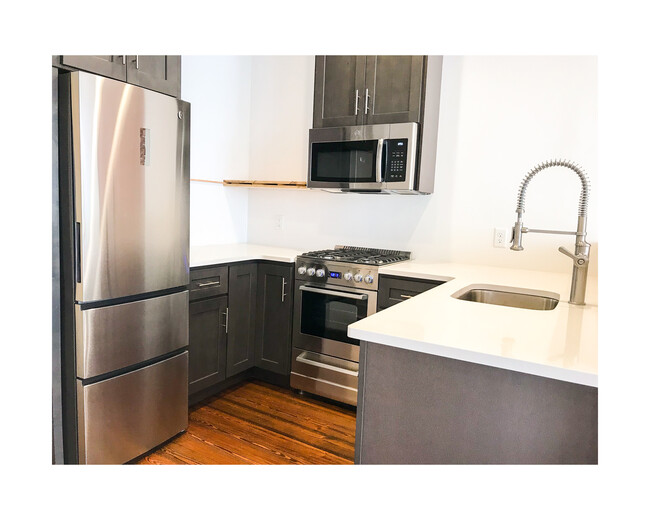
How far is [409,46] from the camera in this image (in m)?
0.65

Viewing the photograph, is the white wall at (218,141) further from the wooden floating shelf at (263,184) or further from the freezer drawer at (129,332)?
the freezer drawer at (129,332)

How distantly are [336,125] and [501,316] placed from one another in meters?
1.79

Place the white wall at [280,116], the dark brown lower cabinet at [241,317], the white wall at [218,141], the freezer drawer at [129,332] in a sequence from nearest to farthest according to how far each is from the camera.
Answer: the freezer drawer at [129,332] < the dark brown lower cabinet at [241,317] < the white wall at [218,141] < the white wall at [280,116]

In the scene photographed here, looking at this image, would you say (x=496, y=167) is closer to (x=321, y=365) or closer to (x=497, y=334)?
(x=321, y=365)

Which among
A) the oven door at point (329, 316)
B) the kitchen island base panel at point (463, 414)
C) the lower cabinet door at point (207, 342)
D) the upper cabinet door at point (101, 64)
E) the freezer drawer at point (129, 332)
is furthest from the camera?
the oven door at point (329, 316)

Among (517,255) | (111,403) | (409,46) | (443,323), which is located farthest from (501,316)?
(111,403)

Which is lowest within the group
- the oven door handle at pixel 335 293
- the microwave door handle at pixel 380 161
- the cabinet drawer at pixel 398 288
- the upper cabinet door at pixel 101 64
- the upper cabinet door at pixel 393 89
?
the oven door handle at pixel 335 293

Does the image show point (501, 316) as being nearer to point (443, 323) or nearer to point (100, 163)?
point (443, 323)

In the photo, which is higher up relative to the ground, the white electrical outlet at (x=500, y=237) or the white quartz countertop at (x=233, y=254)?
the white electrical outlet at (x=500, y=237)

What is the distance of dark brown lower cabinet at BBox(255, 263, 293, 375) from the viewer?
2920 mm

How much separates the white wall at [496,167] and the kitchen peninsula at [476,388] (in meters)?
1.32

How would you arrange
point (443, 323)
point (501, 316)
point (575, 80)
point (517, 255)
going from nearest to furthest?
point (443, 323), point (501, 316), point (575, 80), point (517, 255)

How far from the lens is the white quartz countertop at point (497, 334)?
3.35 feet

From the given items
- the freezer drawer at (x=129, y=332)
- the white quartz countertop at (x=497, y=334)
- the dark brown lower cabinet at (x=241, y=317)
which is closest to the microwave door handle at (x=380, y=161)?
the dark brown lower cabinet at (x=241, y=317)
